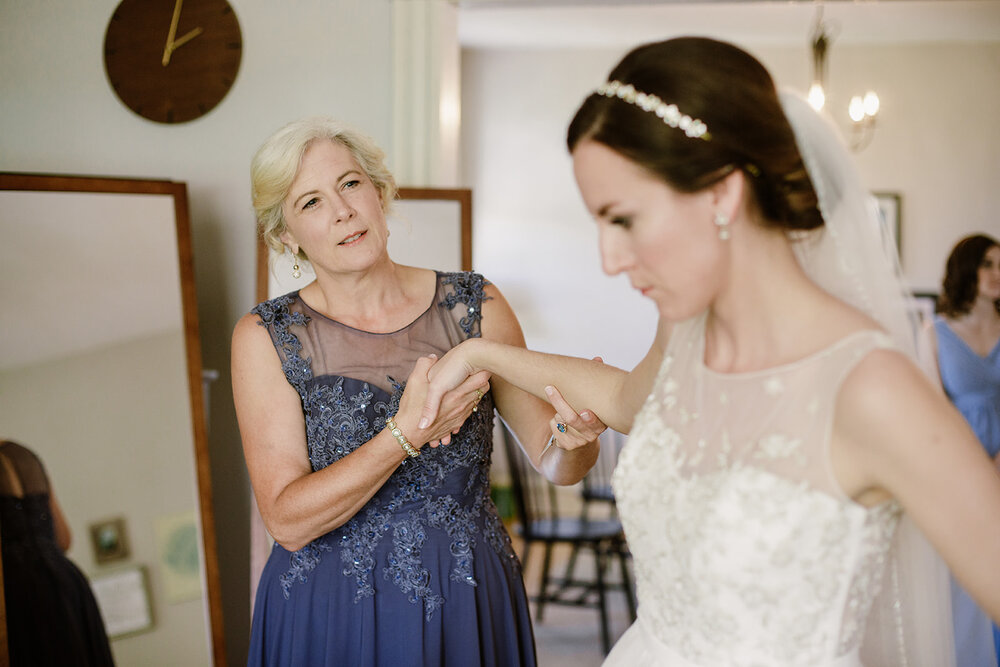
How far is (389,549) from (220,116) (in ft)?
5.41

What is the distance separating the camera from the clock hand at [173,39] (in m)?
2.67

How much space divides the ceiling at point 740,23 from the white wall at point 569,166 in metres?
0.14

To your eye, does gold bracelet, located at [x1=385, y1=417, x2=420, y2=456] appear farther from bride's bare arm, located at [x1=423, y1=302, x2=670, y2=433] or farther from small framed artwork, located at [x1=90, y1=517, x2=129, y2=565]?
small framed artwork, located at [x1=90, y1=517, x2=129, y2=565]

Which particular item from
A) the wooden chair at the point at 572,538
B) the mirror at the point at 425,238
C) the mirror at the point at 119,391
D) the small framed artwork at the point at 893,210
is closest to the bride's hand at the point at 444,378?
the mirror at the point at 425,238

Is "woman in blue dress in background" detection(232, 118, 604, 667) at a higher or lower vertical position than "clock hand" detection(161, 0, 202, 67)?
lower

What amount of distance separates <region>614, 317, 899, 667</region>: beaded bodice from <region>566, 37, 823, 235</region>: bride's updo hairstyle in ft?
0.83

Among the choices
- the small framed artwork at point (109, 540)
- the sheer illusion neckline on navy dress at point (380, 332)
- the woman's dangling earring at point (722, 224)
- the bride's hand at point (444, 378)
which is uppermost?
the woman's dangling earring at point (722, 224)

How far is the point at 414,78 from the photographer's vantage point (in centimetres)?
273

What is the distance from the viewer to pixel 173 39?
8.81ft

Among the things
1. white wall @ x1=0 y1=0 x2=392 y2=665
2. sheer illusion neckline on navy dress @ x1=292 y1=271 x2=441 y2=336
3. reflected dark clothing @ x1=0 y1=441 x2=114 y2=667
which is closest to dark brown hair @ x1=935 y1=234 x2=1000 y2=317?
white wall @ x1=0 y1=0 x2=392 y2=665

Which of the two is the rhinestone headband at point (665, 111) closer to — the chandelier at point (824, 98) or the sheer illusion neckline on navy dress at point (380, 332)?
the sheer illusion neckline on navy dress at point (380, 332)

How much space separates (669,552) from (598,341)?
496cm

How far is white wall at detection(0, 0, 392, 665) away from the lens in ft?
8.78

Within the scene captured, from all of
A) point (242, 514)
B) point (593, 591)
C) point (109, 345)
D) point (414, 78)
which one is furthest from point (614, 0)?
point (593, 591)
